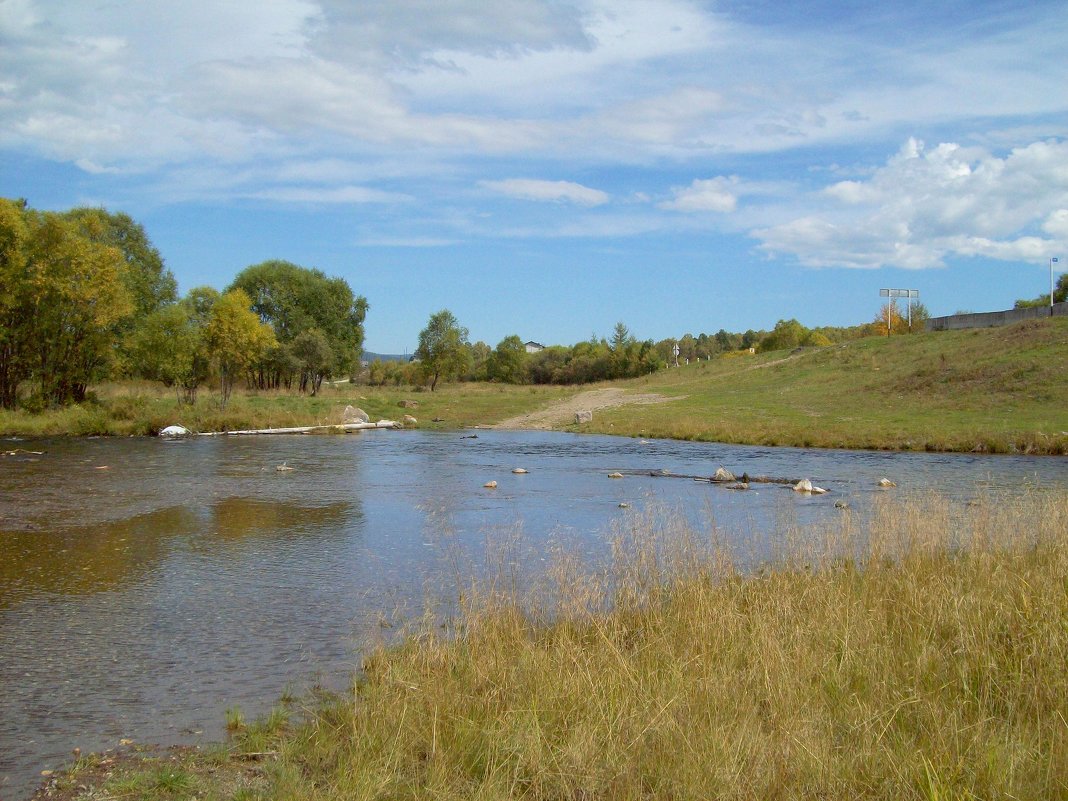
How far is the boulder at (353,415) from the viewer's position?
4840 centimetres

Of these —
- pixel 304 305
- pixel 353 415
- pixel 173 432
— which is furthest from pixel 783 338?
pixel 173 432

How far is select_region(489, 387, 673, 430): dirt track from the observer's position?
162 ft

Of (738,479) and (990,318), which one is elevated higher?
(990,318)

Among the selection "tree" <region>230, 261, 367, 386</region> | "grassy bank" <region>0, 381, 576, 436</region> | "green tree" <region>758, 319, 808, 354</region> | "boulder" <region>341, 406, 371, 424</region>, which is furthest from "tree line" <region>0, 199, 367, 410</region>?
"green tree" <region>758, 319, 808, 354</region>

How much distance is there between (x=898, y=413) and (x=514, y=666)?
123 feet

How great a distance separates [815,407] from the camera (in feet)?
145

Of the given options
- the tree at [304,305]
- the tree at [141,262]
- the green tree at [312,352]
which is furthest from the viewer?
the tree at [304,305]

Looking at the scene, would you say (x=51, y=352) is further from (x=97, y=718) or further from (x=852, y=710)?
(x=852, y=710)

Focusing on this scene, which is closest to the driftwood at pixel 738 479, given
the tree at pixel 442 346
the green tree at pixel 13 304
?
the green tree at pixel 13 304

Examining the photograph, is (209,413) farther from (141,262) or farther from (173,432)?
(141,262)

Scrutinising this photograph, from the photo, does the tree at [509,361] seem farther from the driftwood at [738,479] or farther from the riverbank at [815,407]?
the driftwood at [738,479]

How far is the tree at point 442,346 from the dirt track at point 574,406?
90.0 ft

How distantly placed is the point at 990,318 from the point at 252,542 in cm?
6127

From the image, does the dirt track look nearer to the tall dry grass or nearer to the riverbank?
the riverbank
